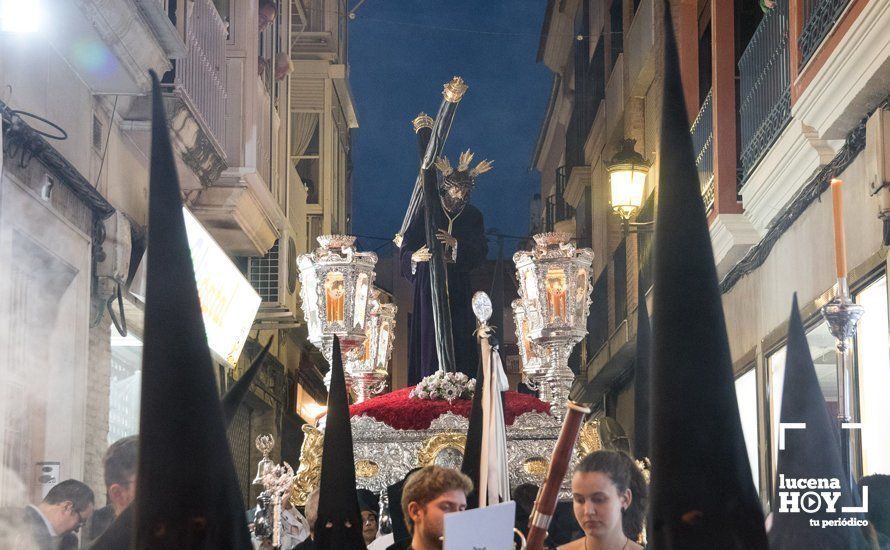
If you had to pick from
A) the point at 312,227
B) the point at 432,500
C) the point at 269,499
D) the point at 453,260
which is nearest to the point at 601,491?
the point at 432,500

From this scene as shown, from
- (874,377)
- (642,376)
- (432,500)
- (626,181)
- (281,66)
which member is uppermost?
(281,66)

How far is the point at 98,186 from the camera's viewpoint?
9.70m

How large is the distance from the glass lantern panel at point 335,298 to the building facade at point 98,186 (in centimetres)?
166

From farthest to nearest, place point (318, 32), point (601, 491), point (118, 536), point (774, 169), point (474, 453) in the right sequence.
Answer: point (318, 32) < point (774, 169) < point (474, 453) < point (601, 491) < point (118, 536)

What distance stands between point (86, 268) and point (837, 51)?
5020 mm

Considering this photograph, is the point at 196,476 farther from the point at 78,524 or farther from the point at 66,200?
the point at 66,200

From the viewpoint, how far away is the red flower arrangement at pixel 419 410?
8.57 meters

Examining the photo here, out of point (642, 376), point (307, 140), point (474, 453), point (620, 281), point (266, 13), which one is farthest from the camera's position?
point (307, 140)

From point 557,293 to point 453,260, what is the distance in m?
1.30

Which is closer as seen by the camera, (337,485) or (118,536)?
(118,536)

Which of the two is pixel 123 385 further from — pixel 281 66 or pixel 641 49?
pixel 641 49

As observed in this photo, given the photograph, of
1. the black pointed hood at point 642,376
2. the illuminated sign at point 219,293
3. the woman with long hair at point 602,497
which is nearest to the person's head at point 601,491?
the woman with long hair at point 602,497

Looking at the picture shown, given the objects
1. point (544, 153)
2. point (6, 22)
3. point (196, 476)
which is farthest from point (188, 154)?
point (544, 153)

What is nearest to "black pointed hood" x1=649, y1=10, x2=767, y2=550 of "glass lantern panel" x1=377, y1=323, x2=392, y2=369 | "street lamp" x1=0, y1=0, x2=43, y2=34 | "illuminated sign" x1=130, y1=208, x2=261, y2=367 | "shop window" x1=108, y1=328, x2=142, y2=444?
"street lamp" x1=0, y1=0, x2=43, y2=34
